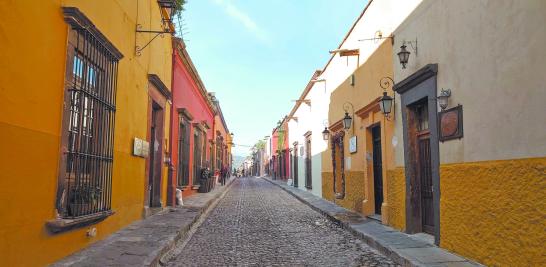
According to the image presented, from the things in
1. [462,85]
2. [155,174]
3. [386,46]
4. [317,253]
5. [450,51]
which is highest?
[386,46]

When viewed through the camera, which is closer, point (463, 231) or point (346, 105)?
point (463, 231)

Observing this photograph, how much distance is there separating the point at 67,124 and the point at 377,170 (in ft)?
23.4

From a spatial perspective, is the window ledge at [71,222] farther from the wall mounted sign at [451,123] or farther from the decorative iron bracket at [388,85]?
the decorative iron bracket at [388,85]

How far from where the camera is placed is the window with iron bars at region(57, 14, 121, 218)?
16.2 ft

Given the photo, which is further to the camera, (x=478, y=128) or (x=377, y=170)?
(x=377, y=170)

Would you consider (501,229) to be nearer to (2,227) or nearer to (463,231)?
(463,231)

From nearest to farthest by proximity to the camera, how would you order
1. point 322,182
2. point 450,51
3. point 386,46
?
point 450,51 → point 386,46 → point 322,182

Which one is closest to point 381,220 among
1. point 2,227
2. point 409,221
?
point 409,221

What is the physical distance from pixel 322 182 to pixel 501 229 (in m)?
11.6

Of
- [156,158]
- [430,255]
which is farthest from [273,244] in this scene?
[156,158]

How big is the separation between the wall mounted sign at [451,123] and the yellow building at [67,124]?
4.69 metres

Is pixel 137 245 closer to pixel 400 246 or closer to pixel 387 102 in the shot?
pixel 400 246

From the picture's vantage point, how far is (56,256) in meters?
4.77

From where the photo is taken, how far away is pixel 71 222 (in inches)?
192
